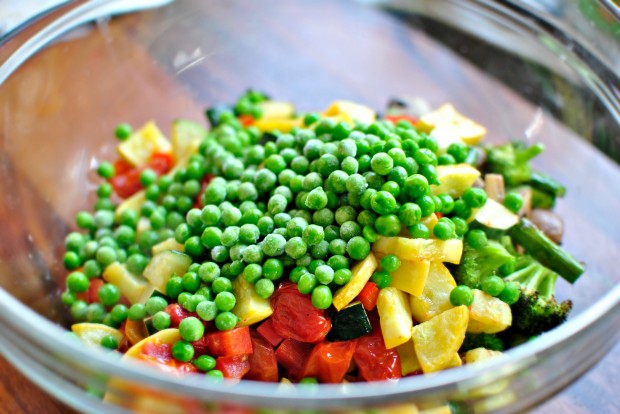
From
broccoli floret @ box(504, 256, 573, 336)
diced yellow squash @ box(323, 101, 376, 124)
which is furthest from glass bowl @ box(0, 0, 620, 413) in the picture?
diced yellow squash @ box(323, 101, 376, 124)

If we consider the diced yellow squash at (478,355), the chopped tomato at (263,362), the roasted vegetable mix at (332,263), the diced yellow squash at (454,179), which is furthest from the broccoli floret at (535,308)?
the chopped tomato at (263,362)

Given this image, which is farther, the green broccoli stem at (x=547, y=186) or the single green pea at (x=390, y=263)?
the green broccoli stem at (x=547, y=186)

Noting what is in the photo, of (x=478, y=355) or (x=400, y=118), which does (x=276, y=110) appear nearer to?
(x=400, y=118)

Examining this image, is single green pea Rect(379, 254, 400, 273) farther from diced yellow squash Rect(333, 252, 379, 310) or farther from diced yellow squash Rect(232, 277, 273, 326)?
diced yellow squash Rect(232, 277, 273, 326)

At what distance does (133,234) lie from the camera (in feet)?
8.75

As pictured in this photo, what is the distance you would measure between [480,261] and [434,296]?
26 cm

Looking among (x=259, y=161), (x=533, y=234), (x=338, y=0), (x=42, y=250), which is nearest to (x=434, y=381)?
(x=533, y=234)

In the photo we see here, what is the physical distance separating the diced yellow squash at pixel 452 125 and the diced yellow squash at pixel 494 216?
1.25 feet

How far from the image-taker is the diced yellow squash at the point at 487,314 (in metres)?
2.10

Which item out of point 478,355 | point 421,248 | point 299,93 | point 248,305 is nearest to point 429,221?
point 421,248

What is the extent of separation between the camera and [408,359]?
2.10m

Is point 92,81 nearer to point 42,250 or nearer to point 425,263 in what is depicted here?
point 42,250

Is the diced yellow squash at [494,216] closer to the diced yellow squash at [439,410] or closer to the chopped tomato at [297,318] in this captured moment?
the chopped tomato at [297,318]

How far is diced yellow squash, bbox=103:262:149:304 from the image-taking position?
8.03 feet
